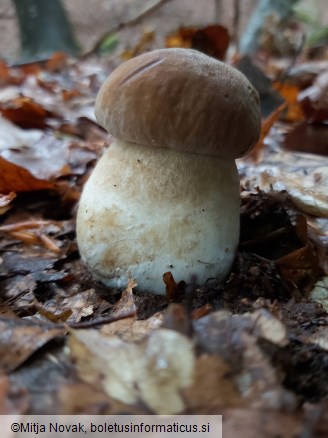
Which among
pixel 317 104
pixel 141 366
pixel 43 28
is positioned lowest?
pixel 43 28

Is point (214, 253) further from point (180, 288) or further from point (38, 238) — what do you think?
point (38, 238)

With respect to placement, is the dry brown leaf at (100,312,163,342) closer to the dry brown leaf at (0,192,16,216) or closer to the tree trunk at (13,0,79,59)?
the dry brown leaf at (0,192,16,216)

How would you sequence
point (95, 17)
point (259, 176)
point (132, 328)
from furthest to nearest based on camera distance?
point (95, 17) < point (259, 176) < point (132, 328)

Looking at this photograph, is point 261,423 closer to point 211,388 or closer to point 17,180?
point 211,388

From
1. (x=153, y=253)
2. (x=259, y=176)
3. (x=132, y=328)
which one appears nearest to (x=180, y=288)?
(x=153, y=253)

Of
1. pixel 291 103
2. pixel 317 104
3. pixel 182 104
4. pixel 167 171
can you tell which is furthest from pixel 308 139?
pixel 182 104

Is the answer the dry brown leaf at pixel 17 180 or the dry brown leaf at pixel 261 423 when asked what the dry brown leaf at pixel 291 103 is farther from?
the dry brown leaf at pixel 261 423

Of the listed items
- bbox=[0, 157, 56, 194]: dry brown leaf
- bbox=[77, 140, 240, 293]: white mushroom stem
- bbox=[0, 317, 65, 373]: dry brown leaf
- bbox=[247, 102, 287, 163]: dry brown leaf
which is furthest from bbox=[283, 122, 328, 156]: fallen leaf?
bbox=[0, 317, 65, 373]: dry brown leaf
